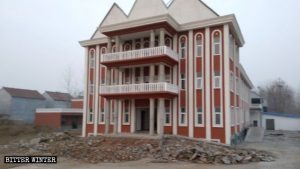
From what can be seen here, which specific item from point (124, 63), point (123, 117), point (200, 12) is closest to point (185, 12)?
point (200, 12)

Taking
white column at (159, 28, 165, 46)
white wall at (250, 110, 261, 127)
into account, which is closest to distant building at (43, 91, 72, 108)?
white wall at (250, 110, 261, 127)

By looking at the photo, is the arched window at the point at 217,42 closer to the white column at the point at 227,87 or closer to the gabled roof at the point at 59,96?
the white column at the point at 227,87

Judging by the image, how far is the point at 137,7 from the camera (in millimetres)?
25453

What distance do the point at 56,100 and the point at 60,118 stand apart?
19.2 meters

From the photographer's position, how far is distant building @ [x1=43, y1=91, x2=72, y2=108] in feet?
195

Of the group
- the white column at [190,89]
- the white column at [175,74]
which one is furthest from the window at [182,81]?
the white column at [190,89]

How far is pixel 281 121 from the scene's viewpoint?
3969 cm

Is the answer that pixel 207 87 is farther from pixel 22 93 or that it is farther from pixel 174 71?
pixel 22 93

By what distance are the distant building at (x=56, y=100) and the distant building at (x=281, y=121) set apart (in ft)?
133

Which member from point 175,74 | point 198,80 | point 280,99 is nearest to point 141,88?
point 175,74

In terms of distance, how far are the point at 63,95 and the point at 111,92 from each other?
45.3 m

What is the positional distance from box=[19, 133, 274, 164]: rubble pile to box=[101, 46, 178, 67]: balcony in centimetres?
587

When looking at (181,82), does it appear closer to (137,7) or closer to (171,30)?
(171,30)

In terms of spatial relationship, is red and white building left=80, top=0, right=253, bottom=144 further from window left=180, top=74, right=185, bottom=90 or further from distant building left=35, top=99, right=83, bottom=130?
distant building left=35, top=99, right=83, bottom=130
